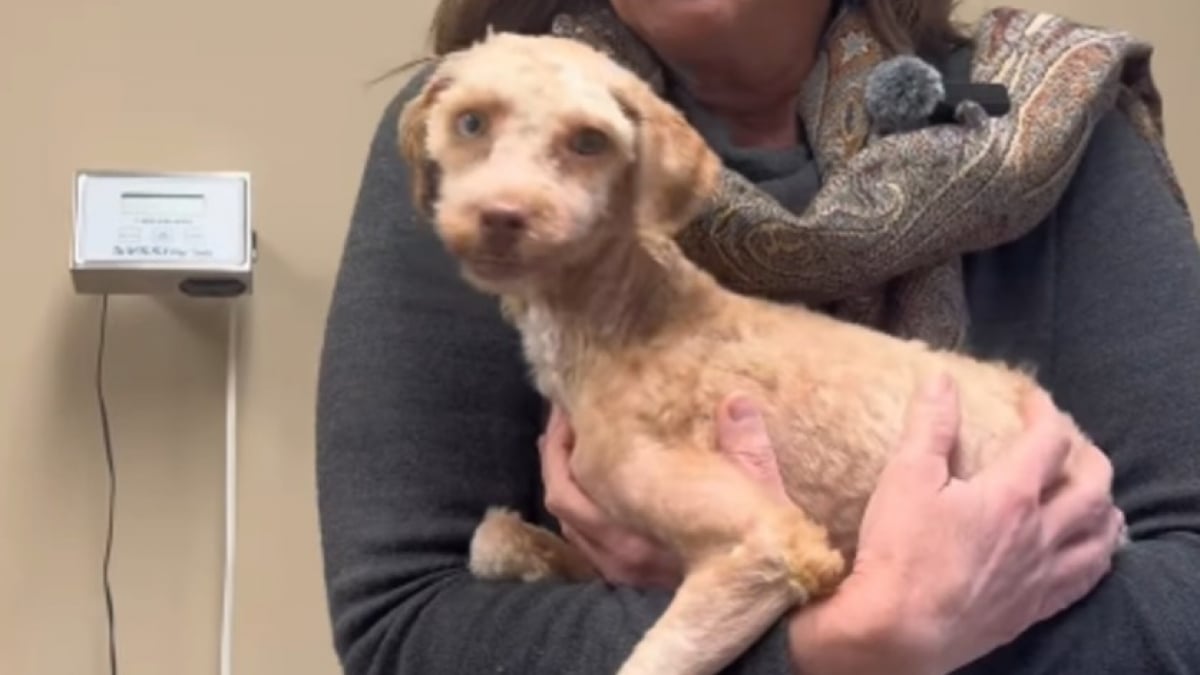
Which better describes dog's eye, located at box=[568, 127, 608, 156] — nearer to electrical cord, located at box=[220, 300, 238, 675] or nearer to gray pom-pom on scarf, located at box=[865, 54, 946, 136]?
gray pom-pom on scarf, located at box=[865, 54, 946, 136]

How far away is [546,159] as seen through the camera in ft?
2.45

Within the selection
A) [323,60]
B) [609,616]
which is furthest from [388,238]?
[323,60]

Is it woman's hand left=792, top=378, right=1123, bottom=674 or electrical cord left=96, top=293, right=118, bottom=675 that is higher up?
woman's hand left=792, top=378, right=1123, bottom=674

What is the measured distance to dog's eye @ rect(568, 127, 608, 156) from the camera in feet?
2.48

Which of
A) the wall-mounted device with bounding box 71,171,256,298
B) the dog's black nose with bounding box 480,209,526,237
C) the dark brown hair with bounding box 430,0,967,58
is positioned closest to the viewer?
the dog's black nose with bounding box 480,209,526,237

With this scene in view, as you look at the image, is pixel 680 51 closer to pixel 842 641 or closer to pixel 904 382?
pixel 904 382

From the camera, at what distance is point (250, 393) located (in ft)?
4.70

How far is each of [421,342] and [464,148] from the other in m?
0.19

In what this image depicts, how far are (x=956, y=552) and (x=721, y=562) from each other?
12cm

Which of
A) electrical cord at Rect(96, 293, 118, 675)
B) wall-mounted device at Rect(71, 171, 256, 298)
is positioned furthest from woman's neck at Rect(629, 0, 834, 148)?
electrical cord at Rect(96, 293, 118, 675)

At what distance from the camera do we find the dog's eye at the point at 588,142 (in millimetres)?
754

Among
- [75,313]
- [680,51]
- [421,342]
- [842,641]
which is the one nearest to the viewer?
[842,641]

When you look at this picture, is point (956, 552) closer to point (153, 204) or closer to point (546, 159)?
point (546, 159)

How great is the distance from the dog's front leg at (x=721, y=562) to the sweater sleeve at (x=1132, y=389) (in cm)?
15
